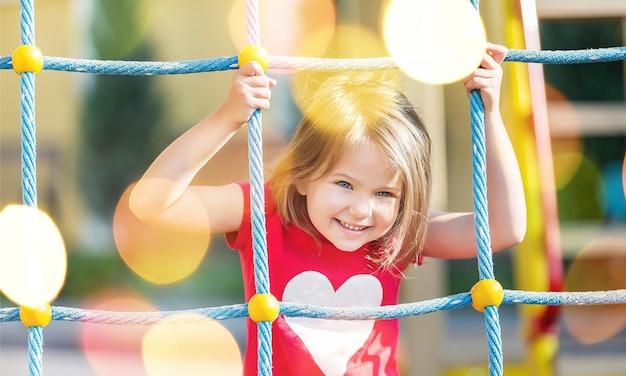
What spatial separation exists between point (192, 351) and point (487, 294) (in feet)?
12.0

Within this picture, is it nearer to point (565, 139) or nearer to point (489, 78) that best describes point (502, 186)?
point (489, 78)

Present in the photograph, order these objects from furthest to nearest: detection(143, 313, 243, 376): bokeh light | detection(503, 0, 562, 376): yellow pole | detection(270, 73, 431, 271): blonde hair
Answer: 1. detection(143, 313, 243, 376): bokeh light
2. detection(503, 0, 562, 376): yellow pole
3. detection(270, 73, 431, 271): blonde hair

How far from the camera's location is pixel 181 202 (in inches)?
42.5

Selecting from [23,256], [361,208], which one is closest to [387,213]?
[361,208]

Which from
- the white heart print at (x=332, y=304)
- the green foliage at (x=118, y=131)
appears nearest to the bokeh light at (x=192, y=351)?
the green foliage at (x=118, y=131)

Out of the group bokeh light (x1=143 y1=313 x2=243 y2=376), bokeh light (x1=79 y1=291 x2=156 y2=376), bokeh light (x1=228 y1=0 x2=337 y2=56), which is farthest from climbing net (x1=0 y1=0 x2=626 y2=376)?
bokeh light (x1=228 y1=0 x2=337 y2=56)

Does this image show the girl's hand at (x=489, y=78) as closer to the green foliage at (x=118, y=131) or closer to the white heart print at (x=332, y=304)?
the white heart print at (x=332, y=304)

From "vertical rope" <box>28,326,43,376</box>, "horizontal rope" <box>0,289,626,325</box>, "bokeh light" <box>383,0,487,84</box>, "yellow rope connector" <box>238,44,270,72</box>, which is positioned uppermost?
"bokeh light" <box>383,0,487,84</box>

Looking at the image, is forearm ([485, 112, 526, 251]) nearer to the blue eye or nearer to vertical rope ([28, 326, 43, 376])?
the blue eye

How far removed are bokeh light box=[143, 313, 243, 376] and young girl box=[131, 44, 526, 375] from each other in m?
2.54

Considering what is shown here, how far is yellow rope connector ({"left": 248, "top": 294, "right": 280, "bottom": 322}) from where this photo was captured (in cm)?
98

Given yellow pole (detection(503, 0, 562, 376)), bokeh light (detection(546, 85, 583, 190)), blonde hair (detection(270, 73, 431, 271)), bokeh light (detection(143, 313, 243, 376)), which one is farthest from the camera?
bokeh light (detection(143, 313, 243, 376))

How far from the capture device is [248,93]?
1.00 metres

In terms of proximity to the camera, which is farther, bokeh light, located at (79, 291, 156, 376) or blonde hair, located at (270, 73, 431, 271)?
bokeh light, located at (79, 291, 156, 376)
